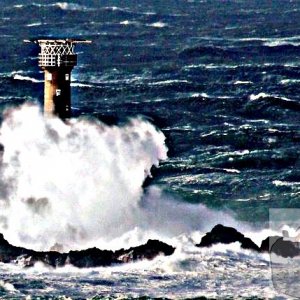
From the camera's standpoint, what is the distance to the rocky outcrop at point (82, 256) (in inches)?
5507

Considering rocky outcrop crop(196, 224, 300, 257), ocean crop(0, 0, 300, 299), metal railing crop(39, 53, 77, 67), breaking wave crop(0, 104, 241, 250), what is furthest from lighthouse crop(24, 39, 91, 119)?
rocky outcrop crop(196, 224, 300, 257)

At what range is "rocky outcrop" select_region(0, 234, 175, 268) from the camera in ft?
459

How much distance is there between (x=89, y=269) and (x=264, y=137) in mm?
47871

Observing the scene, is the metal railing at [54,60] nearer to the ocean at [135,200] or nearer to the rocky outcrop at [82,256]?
the ocean at [135,200]

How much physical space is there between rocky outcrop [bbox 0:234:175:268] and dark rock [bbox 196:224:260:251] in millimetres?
3160

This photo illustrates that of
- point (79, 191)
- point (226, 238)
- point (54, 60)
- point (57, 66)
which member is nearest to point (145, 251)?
point (226, 238)

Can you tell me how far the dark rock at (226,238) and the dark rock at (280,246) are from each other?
85 centimetres

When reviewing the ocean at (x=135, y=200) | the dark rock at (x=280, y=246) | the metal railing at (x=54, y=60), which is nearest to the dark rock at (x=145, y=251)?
the ocean at (x=135, y=200)

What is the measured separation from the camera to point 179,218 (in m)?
152

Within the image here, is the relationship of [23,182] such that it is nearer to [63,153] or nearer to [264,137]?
[63,153]

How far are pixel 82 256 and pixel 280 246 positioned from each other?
1523 centimetres

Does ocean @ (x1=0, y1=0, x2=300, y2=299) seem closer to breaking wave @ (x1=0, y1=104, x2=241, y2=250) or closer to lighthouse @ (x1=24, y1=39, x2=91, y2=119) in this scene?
breaking wave @ (x1=0, y1=104, x2=241, y2=250)

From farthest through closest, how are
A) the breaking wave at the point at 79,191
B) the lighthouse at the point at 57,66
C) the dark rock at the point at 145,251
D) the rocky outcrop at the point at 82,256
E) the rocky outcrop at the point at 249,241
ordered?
the lighthouse at the point at 57,66
the breaking wave at the point at 79,191
the rocky outcrop at the point at 249,241
the dark rock at the point at 145,251
the rocky outcrop at the point at 82,256

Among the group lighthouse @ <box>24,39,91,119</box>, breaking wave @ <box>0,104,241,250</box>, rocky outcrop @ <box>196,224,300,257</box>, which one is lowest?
rocky outcrop @ <box>196,224,300,257</box>
